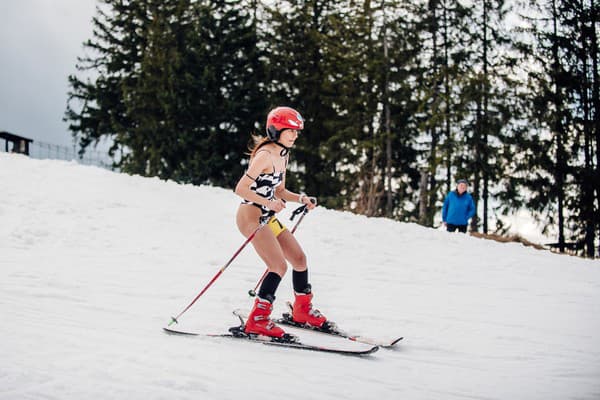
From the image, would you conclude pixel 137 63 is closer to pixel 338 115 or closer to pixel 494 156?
pixel 338 115

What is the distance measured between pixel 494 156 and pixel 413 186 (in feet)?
17.6

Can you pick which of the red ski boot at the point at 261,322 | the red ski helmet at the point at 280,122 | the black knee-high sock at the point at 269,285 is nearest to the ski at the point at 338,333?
the red ski boot at the point at 261,322

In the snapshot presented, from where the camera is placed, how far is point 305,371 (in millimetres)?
3660

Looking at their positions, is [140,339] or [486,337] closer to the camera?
[140,339]

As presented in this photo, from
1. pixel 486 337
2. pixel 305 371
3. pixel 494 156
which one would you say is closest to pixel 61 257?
pixel 305 371

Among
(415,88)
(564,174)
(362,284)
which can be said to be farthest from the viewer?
(415,88)

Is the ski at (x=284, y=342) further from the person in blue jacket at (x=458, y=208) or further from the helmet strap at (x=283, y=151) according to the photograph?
the person in blue jacket at (x=458, y=208)

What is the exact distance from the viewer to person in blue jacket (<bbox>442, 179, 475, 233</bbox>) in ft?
36.5

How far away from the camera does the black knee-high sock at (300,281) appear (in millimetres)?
4633

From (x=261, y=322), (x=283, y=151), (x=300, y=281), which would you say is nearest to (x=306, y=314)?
(x=300, y=281)

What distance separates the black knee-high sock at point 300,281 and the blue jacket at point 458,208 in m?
7.24

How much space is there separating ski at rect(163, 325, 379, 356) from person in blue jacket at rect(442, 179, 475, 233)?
7571 millimetres

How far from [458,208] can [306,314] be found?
7.38 meters

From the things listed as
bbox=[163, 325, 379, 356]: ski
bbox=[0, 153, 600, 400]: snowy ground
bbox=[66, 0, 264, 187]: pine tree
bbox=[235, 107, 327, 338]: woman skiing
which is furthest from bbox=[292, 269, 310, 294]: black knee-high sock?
bbox=[66, 0, 264, 187]: pine tree
